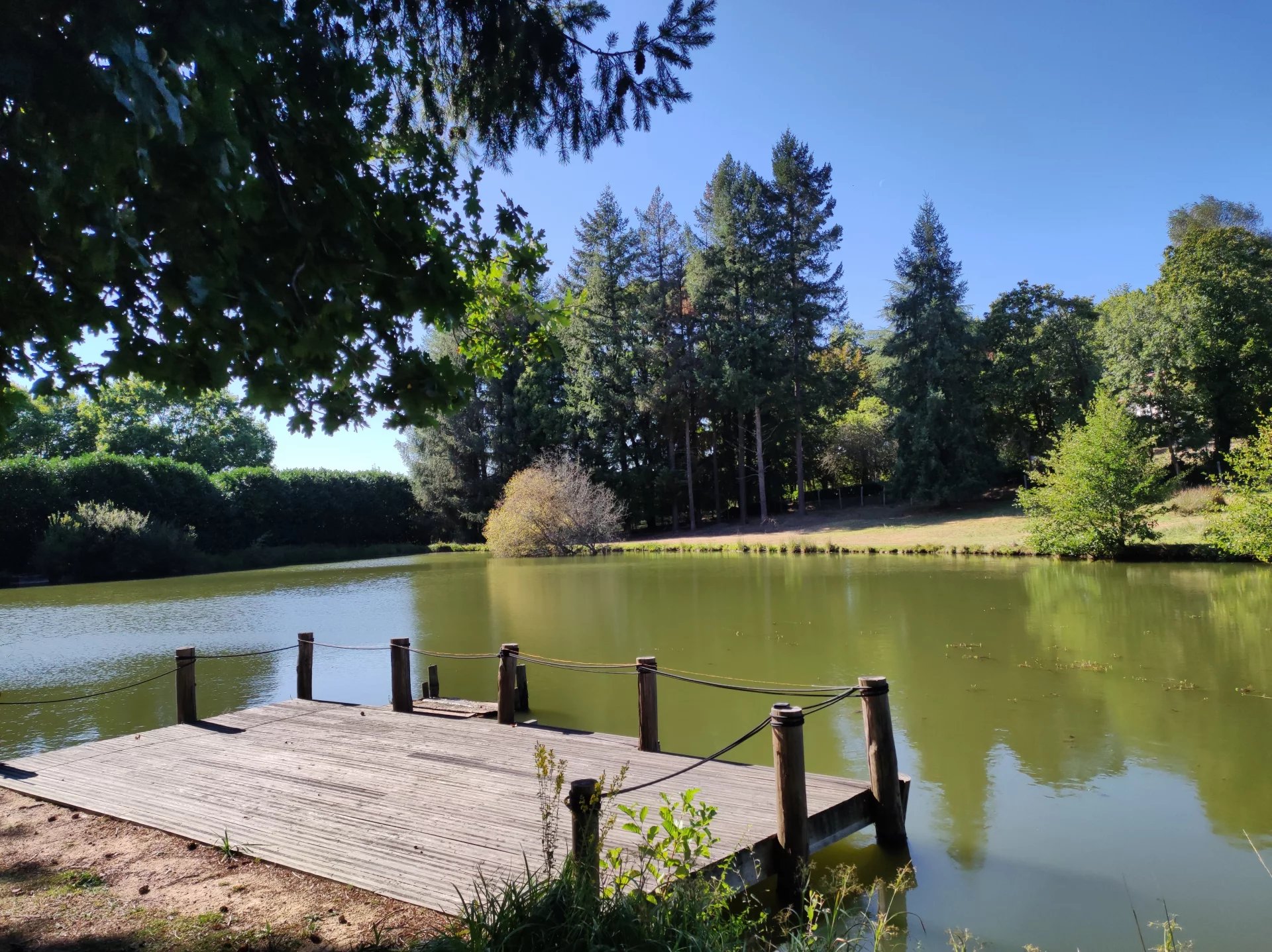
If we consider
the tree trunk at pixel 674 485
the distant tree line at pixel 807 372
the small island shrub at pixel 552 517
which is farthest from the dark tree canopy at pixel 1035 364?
the small island shrub at pixel 552 517

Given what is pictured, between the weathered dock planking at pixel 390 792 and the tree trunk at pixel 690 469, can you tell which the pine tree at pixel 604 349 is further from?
the weathered dock planking at pixel 390 792

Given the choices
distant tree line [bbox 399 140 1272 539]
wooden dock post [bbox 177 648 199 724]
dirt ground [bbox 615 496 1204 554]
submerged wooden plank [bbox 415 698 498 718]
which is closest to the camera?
wooden dock post [bbox 177 648 199 724]

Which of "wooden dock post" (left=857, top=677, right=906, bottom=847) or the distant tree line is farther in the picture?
the distant tree line

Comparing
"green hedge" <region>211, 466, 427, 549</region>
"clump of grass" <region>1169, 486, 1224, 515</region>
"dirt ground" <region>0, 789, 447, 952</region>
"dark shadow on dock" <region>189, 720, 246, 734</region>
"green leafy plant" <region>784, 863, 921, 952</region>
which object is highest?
"green hedge" <region>211, 466, 427, 549</region>

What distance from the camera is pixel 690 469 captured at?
4525 cm

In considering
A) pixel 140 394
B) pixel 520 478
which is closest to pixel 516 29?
pixel 520 478

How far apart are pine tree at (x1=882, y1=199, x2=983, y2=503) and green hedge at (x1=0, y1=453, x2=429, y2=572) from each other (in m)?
30.7

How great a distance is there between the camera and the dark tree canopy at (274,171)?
2.78 meters

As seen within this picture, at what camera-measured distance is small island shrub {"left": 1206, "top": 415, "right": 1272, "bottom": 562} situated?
18297 mm

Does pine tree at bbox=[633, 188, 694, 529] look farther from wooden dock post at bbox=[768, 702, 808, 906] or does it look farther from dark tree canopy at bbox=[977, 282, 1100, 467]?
wooden dock post at bbox=[768, 702, 808, 906]

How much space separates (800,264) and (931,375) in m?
10.0

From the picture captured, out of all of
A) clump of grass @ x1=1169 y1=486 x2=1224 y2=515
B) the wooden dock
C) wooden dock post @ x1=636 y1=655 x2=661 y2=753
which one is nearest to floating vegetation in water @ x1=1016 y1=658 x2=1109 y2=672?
the wooden dock

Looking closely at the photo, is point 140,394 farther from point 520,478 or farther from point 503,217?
point 503,217

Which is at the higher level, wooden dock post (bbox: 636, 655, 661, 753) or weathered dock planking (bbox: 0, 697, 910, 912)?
wooden dock post (bbox: 636, 655, 661, 753)
